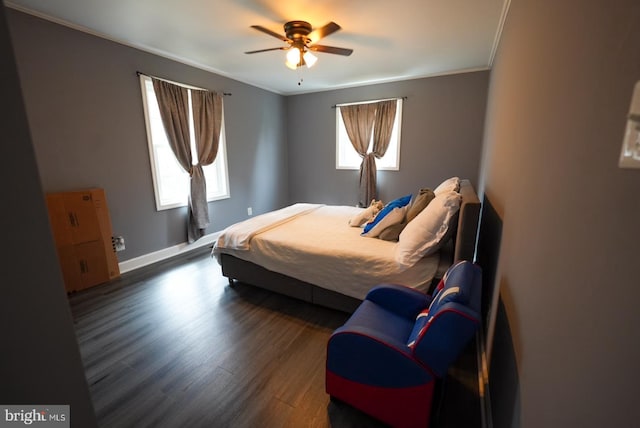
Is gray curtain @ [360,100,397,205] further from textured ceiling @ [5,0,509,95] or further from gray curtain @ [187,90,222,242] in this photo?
gray curtain @ [187,90,222,242]

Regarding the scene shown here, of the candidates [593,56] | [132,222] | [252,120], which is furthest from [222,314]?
[252,120]

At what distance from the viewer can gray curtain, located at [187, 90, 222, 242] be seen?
3660mm

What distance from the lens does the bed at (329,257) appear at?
185 cm

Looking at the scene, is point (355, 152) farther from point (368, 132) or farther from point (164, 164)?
point (164, 164)

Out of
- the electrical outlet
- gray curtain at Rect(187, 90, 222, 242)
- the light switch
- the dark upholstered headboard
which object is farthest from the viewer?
gray curtain at Rect(187, 90, 222, 242)

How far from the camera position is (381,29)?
102 inches

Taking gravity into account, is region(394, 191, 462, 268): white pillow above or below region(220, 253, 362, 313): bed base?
above

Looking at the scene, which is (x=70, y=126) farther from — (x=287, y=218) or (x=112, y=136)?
(x=287, y=218)

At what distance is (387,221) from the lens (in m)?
2.35

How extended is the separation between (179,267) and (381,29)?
139 inches

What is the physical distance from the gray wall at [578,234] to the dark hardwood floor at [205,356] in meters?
0.94

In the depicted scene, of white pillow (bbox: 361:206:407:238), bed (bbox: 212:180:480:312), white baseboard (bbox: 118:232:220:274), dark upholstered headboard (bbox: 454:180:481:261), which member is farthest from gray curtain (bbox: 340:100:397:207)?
dark upholstered headboard (bbox: 454:180:481:261)

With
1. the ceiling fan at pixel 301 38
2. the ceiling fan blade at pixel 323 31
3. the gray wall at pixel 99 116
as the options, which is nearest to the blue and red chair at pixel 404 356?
the ceiling fan blade at pixel 323 31

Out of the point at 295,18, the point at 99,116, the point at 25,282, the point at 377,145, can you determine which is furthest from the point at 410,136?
the point at 25,282
